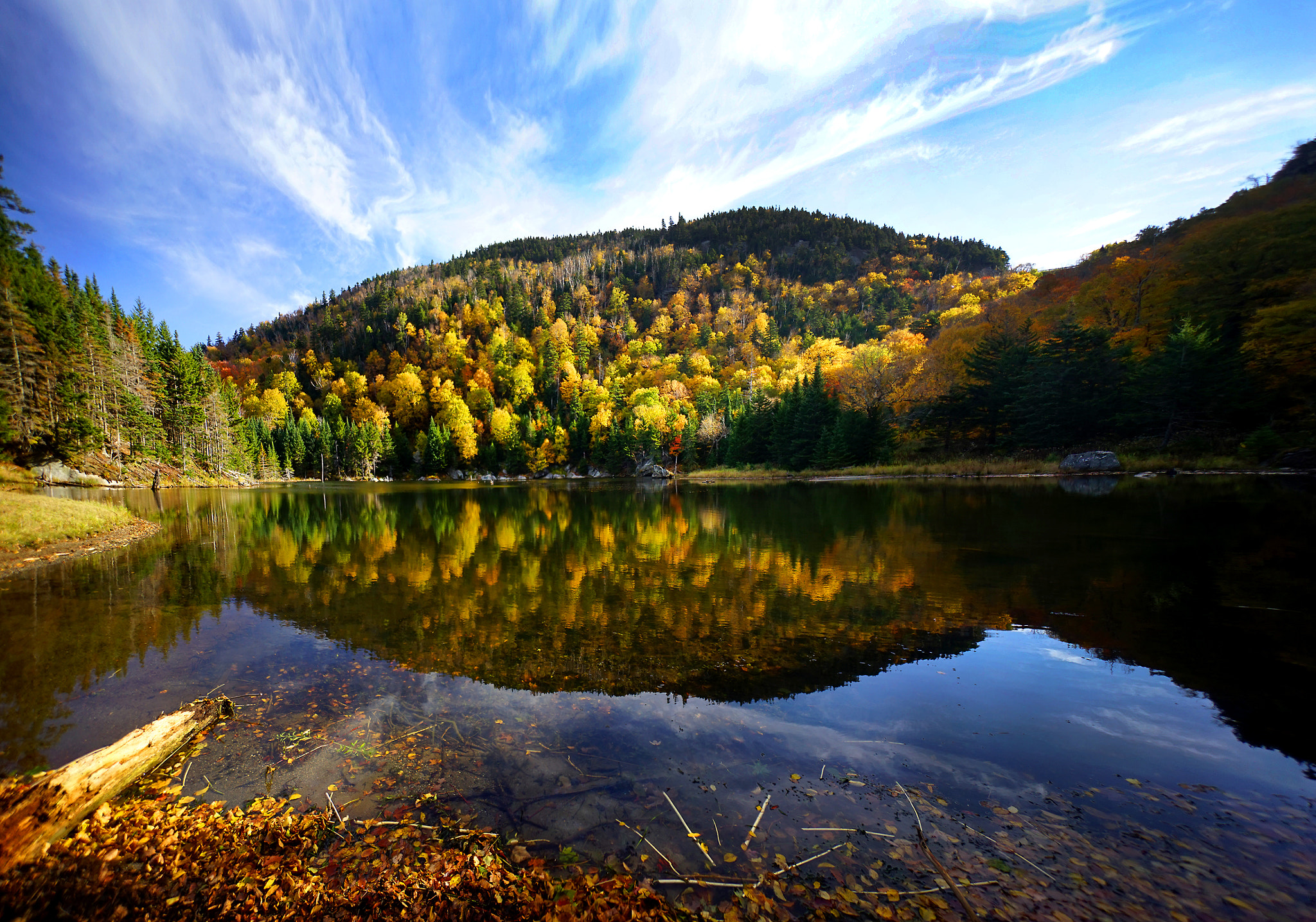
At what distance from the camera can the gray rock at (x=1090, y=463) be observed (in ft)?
128

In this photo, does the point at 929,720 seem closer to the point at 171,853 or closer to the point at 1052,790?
the point at 1052,790

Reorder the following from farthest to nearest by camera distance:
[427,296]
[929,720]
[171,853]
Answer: [427,296] < [929,720] < [171,853]

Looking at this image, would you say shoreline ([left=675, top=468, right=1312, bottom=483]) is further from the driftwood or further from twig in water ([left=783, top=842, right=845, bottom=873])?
the driftwood

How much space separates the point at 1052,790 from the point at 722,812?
3.34m

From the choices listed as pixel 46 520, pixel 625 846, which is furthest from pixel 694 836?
pixel 46 520

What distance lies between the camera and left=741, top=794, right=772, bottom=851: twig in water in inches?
159

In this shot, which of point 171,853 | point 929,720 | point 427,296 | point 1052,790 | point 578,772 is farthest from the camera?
point 427,296

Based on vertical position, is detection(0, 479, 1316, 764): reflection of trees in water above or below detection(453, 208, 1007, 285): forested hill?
below

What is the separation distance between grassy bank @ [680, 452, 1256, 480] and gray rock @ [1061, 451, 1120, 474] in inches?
21.5

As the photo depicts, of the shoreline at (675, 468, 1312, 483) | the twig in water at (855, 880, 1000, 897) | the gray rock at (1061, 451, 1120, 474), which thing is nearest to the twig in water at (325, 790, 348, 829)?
the twig in water at (855, 880, 1000, 897)

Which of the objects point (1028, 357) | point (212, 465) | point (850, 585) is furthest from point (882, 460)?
point (212, 465)

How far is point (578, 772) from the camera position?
515cm

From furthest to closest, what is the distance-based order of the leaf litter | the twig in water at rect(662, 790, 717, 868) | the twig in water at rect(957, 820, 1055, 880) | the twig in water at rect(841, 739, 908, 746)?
the twig in water at rect(841, 739, 908, 746)
the twig in water at rect(662, 790, 717, 868)
the twig in water at rect(957, 820, 1055, 880)
the leaf litter

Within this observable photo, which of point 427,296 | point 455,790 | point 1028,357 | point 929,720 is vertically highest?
point 427,296
